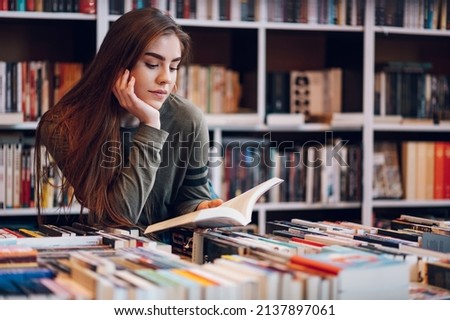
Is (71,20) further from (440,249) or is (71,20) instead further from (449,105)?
(440,249)

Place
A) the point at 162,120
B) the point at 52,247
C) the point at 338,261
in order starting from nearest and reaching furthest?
1. the point at 338,261
2. the point at 52,247
3. the point at 162,120

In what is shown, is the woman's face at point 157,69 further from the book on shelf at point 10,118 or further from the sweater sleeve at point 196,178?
the book on shelf at point 10,118

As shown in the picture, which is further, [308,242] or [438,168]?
[438,168]

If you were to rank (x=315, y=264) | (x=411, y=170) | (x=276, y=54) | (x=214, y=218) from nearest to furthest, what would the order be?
(x=315, y=264) < (x=214, y=218) < (x=411, y=170) < (x=276, y=54)

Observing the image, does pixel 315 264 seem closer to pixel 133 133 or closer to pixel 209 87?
pixel 133 133

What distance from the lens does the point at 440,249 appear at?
4.89 ft

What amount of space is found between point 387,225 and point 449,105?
62 cm

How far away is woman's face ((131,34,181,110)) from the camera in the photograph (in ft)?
6.73

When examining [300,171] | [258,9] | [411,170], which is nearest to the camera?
[258,9]

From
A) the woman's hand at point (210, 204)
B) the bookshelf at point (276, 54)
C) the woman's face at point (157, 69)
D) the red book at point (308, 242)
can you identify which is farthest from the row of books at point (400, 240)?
the bookshelf at point (276, 54)

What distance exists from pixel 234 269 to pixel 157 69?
1.03 metres

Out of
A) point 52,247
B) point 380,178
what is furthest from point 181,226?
point 380,178

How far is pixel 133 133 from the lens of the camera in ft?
7.07

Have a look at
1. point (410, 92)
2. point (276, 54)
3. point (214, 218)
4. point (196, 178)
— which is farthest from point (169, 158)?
point (410, 92)
